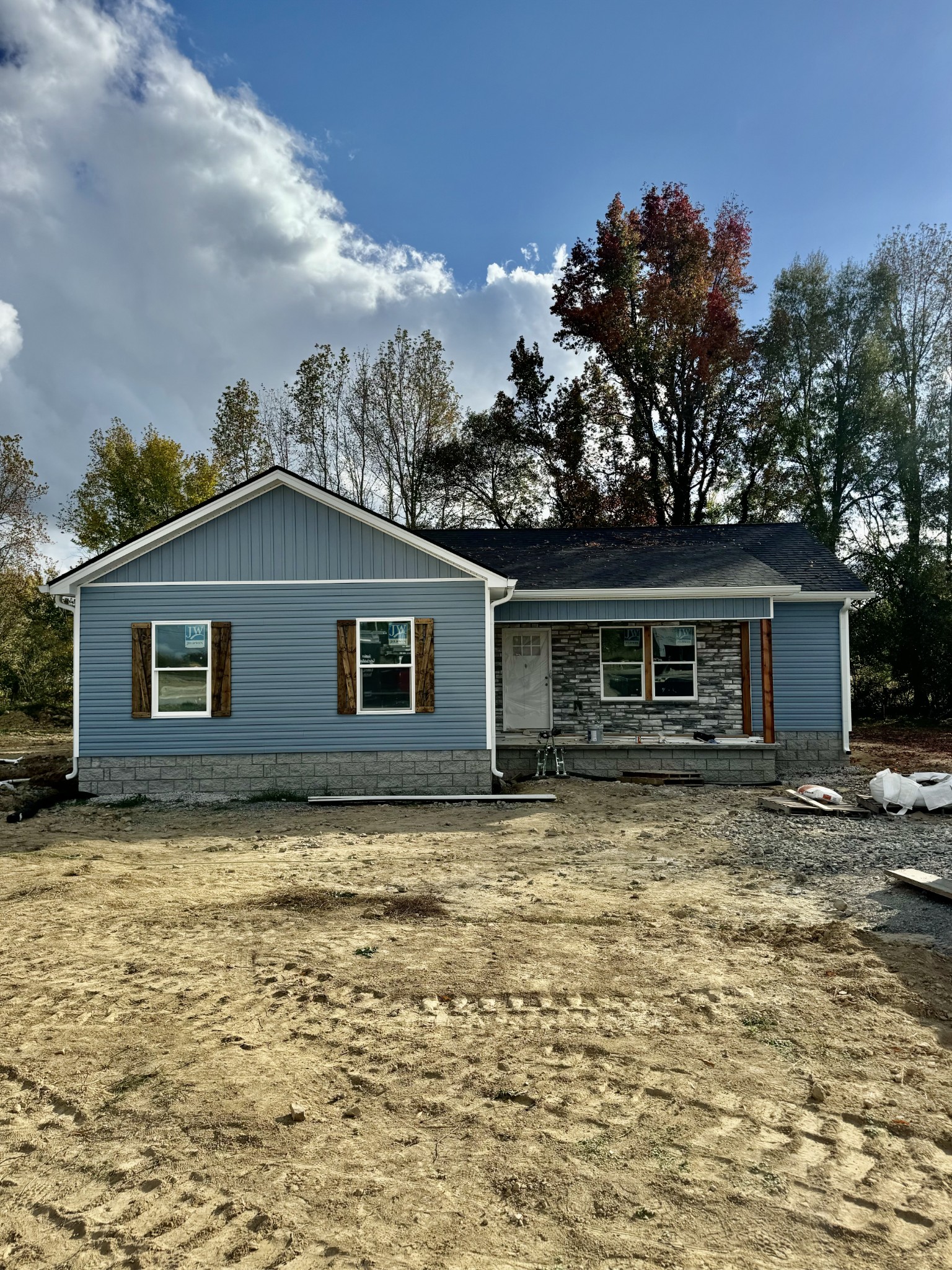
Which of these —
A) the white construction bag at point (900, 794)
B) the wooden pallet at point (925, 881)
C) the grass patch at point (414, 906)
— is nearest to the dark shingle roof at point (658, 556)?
the white construction bag at point (900, 794)

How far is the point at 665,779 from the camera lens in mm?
12719

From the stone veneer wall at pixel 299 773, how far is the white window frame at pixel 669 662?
435 centimetres

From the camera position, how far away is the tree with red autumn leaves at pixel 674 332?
26.9 m

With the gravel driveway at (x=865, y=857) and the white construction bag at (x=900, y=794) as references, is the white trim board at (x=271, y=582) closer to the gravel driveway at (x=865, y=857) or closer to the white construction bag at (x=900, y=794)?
the gravel driveway at (x=865, y=857)

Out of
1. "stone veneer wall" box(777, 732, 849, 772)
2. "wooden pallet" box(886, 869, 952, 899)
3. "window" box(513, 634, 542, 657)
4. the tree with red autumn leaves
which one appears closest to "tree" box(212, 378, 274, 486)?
the tree with red autumn leaves

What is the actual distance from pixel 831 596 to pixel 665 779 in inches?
195

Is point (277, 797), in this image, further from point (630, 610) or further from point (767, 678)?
point (767, 678)

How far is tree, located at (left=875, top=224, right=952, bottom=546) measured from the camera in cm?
2461

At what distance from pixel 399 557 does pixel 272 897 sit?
6631 millimetres

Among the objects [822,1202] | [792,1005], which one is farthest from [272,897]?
[822,1202]

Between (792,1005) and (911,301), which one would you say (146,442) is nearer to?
(911,301)

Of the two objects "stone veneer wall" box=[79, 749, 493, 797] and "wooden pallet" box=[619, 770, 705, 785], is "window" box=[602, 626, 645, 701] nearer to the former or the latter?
"wooden pallet" box=[619, 770, 705, 785]

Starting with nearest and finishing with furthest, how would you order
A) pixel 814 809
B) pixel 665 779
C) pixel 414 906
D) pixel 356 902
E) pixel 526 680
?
pixel 414 906 → pixel 356 902 → pixel 814 809 → pixel 665 779 → pixel 526 680

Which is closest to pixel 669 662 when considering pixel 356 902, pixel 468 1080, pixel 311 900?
pixel 356 902
